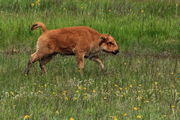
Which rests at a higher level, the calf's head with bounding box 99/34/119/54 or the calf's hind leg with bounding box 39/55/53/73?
the calf's head with bounding box 99/34/119/54

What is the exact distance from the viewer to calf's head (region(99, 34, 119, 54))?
11.7 metres

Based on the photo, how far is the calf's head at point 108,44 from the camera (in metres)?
11.7

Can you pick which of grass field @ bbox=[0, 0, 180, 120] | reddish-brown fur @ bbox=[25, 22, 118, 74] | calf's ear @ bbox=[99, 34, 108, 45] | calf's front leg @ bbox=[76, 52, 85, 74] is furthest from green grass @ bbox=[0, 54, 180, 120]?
calf's ear @ bbox=[99, 34, 108, 45]

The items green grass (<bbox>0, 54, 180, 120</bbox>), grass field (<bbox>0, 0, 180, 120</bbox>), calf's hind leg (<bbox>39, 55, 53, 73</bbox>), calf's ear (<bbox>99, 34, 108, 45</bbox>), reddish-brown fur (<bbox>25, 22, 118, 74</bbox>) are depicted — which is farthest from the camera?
calf's ear (<bbox>99, 34, 108, 45</bbox>)

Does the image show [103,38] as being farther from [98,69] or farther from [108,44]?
[98,69]

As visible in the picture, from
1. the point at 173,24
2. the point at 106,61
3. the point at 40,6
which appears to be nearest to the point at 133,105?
the point at 106,61

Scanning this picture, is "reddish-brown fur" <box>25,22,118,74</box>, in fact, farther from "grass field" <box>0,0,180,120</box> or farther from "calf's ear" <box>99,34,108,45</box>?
"grass field" <box>0,0,180,120</box>

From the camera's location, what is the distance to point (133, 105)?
8.15 m

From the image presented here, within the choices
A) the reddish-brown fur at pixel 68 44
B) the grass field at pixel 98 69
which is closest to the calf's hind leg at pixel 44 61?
the reddish-brown fur at pixel 68 44

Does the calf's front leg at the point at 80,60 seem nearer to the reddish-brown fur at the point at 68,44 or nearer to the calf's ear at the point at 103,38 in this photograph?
the reddish-brown fur at the point at 68,44

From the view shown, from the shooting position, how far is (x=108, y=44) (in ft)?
38.7

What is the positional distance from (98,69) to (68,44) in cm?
95

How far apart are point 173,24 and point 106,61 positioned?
13.7 ft

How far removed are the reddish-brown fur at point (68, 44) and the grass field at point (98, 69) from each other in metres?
0.31
